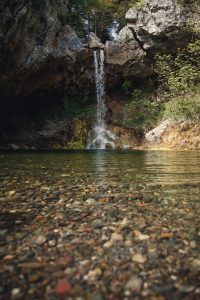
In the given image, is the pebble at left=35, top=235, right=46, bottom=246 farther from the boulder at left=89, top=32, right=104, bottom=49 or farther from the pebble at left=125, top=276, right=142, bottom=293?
the boulder at left=89, top=32, right=104, bottom=49

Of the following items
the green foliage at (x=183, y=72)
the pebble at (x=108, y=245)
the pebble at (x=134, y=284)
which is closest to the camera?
the pebble at (x=134, y=284)

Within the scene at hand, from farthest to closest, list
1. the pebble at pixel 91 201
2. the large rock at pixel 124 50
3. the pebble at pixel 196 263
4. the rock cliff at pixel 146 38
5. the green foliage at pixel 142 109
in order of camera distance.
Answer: the large rock at pixel 124 50 → the green foliage at pixel 142 109 → the rock cliff at pixel 146 38 → the pebble at pixel 91 201 → the pebble at pixel 196 263

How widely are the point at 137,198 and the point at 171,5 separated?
26164 mm

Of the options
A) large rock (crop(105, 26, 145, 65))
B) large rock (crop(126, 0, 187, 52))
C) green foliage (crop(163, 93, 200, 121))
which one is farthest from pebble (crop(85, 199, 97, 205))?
large rock (crop(105, 26, 145, 65))

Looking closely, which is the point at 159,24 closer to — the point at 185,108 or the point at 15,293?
the point at 185,108

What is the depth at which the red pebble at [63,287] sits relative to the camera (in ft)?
8.11

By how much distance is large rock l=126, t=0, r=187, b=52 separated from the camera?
89.4 ft

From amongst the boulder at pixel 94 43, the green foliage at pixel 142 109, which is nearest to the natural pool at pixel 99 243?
the green foliage at pixel 142 109

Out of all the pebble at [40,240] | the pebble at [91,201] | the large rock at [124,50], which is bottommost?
the pebble at [40,240]

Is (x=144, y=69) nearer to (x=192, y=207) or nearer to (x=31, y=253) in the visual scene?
(x=192, y=207)

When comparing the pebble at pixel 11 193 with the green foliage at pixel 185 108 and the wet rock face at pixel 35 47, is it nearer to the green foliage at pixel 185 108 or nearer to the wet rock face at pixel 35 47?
the wet rock face at pixel 35 47

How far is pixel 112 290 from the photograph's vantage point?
98.7 inches

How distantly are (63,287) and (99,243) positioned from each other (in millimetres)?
919

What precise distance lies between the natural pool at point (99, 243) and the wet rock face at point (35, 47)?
622 inches
